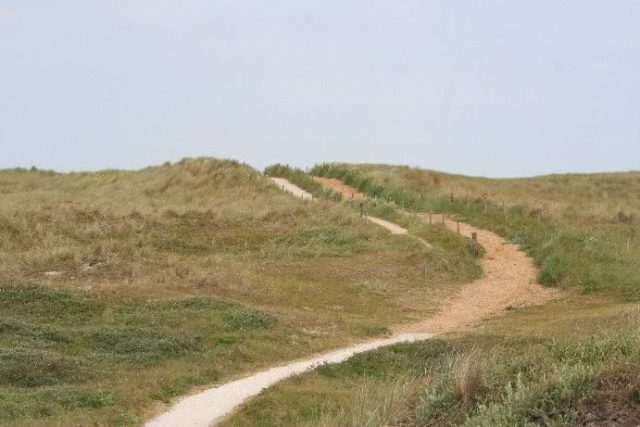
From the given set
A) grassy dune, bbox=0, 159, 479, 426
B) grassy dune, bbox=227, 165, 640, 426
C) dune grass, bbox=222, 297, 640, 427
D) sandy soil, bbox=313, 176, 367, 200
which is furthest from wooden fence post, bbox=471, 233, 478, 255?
dune grass, bbox=222, 297, 640, 427

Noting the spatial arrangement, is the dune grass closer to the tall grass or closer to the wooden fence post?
the tall grass

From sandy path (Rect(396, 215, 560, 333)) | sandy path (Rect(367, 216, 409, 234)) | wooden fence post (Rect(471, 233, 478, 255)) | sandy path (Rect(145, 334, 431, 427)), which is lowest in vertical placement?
sandy path (Rect(145, 334, 431, 427))

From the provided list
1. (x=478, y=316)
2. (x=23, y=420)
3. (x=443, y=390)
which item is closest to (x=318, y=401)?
(x=23, y=420)

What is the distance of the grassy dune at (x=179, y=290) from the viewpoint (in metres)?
15.1

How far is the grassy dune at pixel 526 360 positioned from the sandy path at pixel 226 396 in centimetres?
40

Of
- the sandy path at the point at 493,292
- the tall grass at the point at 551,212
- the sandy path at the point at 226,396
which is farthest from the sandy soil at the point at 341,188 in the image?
the sandy path at the point at 226,396

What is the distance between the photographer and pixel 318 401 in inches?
531

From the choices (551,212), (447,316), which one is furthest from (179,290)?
(551,212)

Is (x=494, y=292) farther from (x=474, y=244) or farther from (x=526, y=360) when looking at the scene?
(x=526, y=360)

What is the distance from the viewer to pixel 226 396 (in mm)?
14188

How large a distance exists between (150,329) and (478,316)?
28.3 feet

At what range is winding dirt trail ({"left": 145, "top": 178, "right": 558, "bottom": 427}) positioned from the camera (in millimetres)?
13422

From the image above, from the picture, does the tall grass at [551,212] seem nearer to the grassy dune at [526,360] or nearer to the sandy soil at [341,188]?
the grassy dune at [526,360]

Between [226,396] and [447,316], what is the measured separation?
10290 millimetres
